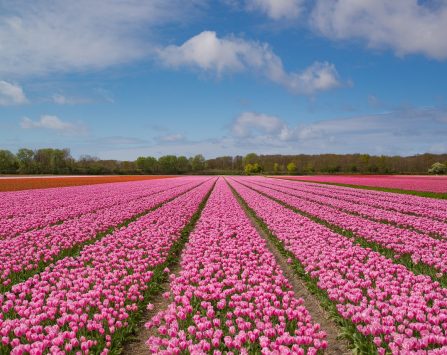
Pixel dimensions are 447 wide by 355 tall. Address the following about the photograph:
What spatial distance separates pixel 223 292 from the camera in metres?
6.54

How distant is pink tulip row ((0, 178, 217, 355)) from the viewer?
4.74 metres

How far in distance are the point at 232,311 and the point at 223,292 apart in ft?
1.90

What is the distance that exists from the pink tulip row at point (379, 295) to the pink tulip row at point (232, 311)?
81 cm

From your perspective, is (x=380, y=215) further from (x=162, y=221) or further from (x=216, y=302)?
(x=216, y=302)

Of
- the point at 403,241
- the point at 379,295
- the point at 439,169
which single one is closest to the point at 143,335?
the point at 379,295

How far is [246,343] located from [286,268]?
4.54m

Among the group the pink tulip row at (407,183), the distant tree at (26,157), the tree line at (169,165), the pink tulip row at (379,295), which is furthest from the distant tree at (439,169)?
the distant tree at (26,157)

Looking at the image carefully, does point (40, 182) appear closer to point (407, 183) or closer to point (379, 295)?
point (407, 183)

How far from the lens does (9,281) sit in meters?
7.19

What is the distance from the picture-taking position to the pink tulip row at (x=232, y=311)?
460 centimetres

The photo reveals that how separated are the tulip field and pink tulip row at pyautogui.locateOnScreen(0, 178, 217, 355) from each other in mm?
25

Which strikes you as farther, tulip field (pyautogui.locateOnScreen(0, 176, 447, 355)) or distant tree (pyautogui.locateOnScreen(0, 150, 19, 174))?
distant tree (pyautogui.locateOnScreen(0, 150, 19, 174))

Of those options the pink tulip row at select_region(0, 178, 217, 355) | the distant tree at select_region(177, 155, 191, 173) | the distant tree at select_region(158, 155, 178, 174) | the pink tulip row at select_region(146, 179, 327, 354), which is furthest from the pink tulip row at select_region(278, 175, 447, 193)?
the distant tree at select_region(177, 155, 191, 173)

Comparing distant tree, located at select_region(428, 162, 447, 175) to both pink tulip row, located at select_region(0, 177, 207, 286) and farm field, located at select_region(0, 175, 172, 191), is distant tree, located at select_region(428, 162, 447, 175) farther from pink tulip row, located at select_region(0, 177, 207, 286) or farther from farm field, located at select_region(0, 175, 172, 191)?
pink tulip row, located at select_region(0, 177, 207, 286)
